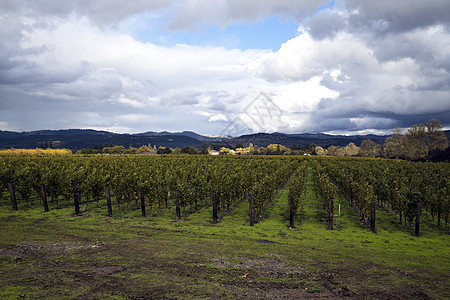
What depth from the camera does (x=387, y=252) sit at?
11484 millimetres

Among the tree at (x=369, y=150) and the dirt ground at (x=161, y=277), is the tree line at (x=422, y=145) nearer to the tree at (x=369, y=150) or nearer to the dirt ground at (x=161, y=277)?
the tree at (x=369, y=150)

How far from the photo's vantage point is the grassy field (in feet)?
24.7

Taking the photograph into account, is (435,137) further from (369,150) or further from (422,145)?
(369,150)

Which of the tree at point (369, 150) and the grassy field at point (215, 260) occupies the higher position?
the tree at point (369, 150)

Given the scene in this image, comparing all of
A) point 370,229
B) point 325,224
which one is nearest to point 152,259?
point 325,224

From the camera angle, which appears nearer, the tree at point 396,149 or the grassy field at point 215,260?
the grassy field at point 215,260

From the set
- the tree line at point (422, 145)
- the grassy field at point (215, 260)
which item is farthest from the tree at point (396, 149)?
the grassy field at point (215, 260)

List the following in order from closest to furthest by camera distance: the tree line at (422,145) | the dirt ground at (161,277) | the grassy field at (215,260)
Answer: the dirt ground at (161,277) < the grassy field at (215,260) < the tree line at (422,145)

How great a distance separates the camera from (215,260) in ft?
32.3

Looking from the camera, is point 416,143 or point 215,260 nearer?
point 215,260

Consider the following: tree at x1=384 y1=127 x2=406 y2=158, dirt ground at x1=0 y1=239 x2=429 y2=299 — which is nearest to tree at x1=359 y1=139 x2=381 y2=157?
tree at x1=384 y1=127 x2=406 y2=158

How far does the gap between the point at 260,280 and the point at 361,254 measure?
5.36 meters

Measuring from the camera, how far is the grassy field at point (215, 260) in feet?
24.7

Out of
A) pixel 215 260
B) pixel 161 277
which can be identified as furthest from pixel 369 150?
pixel 161 277
